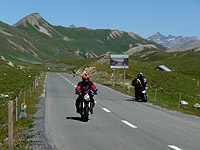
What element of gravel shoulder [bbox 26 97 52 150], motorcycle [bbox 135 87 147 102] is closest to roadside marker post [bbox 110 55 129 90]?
motorcycle [bbox 135 87 147 102]

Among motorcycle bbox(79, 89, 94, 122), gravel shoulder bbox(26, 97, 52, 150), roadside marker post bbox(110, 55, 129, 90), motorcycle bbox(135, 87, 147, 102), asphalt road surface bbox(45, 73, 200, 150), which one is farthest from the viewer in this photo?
roadside marker post bbox(110, 55, 129, 90)

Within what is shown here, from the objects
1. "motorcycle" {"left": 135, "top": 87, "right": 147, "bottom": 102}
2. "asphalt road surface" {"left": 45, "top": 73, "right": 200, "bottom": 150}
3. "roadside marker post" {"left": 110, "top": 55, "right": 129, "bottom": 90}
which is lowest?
"asphalt road surface" {"left": 45, "top": 73, "right": 200, "bottom": 150}

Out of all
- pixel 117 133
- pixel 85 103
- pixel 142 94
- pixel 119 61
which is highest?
Answer: pixel 119 61

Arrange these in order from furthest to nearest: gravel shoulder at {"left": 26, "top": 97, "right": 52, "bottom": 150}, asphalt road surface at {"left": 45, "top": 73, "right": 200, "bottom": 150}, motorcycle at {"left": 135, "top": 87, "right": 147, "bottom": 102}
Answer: motorcycle at {"left": 135, "top": 87, "right": 147, "bottom": 102} < asphalt road surface at {"left": 45, "top": 73, "right": 200, "bottom": 150} < gravel shoulder at {"left": 26, "top": 97, "right": 52, "bottom": 150}

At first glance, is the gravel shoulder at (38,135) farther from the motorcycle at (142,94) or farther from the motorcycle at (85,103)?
the motorcycle at (142,94)

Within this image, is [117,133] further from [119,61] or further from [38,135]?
[119,61]

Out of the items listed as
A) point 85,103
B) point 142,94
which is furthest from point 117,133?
point 142,94

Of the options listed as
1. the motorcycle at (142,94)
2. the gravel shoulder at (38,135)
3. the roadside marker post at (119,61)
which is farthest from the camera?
the roadside marker post at (119,61)

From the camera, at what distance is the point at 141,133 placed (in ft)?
35.6

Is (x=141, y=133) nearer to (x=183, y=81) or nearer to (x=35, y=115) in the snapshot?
(x=35, y=115)

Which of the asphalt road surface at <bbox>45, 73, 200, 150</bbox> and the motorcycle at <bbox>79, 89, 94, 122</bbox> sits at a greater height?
the motorcycle at <bbox>79, 89, 94, 122</bbox>

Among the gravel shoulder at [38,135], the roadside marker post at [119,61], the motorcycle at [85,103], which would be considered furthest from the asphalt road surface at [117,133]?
the roadside marker post at [119,61]

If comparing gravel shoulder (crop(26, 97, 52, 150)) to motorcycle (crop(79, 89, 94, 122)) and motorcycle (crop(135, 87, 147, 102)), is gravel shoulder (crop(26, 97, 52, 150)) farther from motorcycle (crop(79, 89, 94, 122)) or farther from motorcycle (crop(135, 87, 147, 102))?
motorcycle (crop(135, 87, 147, 102))

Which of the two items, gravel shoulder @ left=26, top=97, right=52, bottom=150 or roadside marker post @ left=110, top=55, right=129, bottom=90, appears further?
roadside marker post @ left=110, top=55, right=129, bottom=90
